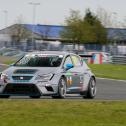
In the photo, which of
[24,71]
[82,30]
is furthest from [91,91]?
[82,30]

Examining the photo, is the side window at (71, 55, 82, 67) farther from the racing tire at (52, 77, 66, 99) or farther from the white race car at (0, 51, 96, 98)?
the racing tire at (52, 77, 66, 99)

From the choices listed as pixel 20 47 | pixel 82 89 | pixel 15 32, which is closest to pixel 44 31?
pixel 15 32

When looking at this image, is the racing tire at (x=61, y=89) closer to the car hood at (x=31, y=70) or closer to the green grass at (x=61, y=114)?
the car hood at (x=31, y=70)

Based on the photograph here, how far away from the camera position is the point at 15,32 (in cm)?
12444

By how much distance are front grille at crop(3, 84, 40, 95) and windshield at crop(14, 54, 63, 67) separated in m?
0.87

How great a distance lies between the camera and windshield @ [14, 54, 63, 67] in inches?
707

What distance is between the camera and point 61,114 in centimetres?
1244

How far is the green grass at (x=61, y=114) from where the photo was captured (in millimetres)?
11391

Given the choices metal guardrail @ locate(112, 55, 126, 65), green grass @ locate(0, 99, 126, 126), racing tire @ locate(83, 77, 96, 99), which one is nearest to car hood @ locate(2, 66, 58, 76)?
racing tire @ locate(83, 77, 96, 99)

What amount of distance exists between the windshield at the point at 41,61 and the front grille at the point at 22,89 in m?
0.87

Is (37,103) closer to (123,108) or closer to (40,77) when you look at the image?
(123,108)

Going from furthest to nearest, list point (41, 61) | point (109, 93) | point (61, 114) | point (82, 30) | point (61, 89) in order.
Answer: point (82, 30) → point (109, 93) → point (41, 61) → point (61, 89) → point (61, 114)

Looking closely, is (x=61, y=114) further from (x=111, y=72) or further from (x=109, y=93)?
(x=111, y=72)

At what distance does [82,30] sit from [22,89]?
8798cm
